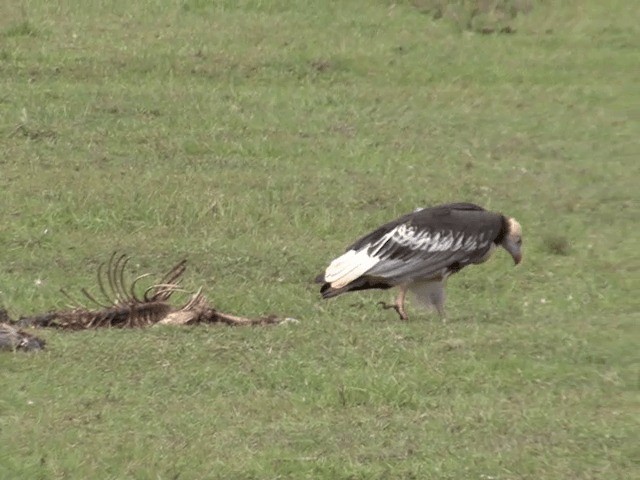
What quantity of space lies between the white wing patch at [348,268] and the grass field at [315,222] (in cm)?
25

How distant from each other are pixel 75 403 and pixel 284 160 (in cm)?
575

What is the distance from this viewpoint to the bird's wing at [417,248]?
30.3 feet

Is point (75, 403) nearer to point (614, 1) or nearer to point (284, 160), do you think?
point (284, 160)

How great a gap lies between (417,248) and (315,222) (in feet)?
6.61

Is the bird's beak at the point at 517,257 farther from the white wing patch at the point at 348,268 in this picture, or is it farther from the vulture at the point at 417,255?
the white wing patch at the point at 348,268

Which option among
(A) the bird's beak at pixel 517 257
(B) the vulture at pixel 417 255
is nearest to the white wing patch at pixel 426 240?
(B) the vulture at pixel 417 255

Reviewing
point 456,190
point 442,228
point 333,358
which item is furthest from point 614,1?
point 333,358

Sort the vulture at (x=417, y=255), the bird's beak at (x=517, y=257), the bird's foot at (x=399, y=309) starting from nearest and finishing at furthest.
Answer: the bird's foot at (x=399, y=309) < the vulture at (x=417, y=255) < the bird's beak at (x=517, y=257)

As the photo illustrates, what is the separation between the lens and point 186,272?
33.1ft

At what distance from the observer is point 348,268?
920 centimetres

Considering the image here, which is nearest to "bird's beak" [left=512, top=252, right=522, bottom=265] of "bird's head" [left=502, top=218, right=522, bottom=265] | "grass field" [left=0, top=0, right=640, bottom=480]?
"bird's head" [left=502, top=218, right=522, bottom=265]

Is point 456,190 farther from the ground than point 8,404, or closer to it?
closer to it

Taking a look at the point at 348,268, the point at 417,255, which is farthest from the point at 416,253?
the point at 348,268

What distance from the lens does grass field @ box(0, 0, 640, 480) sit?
6.58 meters
